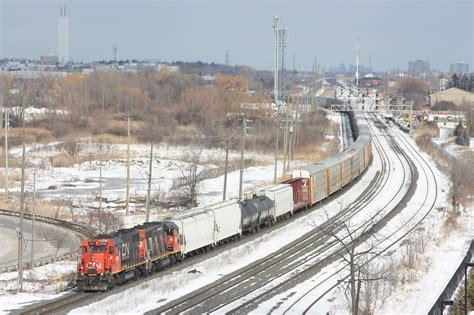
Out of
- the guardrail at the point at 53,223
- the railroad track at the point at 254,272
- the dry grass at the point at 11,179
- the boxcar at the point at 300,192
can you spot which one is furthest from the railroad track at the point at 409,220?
the dry grass at the point at 11,179

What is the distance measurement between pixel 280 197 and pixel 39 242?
13.7 meters

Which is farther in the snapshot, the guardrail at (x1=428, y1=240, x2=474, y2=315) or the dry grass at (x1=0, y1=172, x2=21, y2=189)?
the dry grass at (x1=0, y1=172, x2=21, y2=189)

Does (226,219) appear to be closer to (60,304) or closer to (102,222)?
(102,222)

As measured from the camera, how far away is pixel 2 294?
28.6 metres

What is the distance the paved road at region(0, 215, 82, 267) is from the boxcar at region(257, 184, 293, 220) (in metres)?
10.6

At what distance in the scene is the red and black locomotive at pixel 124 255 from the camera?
28469 mm

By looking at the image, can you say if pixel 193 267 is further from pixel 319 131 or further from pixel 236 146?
pixel 319 131

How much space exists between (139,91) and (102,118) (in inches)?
1260

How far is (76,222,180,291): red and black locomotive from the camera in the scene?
93.4 ft

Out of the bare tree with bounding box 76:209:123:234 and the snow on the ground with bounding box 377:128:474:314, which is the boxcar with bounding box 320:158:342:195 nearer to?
the snow on the ground with bounding box 377:128:474:314

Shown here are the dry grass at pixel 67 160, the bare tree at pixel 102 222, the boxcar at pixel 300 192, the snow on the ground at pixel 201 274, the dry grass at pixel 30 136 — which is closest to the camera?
the snow on the ground at pixel 201 274

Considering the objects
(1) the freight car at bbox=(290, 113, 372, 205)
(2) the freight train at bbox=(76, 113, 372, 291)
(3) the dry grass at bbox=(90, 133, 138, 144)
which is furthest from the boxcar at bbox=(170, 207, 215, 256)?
(3) the dry grass at bbox=(90, 133, 138, 144)

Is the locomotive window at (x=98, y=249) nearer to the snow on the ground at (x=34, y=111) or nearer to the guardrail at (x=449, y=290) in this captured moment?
the guardrail at (x=449, y=290)

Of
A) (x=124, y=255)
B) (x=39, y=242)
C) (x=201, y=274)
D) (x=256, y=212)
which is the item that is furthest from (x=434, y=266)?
(x=39, y=242)
